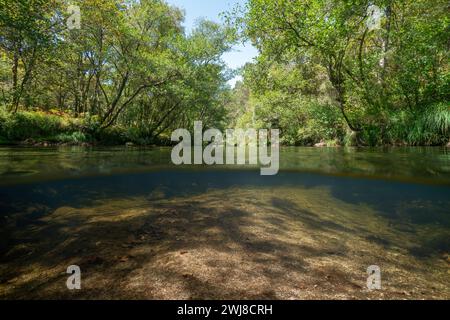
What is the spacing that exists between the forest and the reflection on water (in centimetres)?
665

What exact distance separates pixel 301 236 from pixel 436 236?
202 cm

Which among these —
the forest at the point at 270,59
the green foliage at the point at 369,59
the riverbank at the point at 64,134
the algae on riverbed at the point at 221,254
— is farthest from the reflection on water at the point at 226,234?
the riverbank at the point at 64,134

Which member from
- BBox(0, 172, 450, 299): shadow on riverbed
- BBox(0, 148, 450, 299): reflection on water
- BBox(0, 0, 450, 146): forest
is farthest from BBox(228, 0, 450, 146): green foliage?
BBox(0, 172, 450, 299): shadow on riverbed

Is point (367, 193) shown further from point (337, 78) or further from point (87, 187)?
point (337, 78)

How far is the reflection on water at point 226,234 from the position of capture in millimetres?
1918

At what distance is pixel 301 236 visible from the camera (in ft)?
10.4

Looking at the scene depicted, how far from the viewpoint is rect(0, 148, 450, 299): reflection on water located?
1918mm

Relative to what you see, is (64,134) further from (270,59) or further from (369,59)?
(369,59)

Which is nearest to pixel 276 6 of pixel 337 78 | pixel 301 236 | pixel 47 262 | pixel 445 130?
pixel 337 78

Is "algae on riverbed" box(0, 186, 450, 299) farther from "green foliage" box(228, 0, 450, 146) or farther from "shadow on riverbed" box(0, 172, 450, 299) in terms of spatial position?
"green foliage" box(228, 0, 450, 146)

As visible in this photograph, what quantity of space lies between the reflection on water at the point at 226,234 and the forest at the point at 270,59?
665 cm

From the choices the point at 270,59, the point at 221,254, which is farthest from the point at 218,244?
the point at 270,59

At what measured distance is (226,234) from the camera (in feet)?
10.2

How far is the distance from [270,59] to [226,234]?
1333cm
